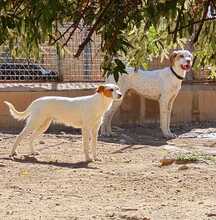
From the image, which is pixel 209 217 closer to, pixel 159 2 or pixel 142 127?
pixel 159 2

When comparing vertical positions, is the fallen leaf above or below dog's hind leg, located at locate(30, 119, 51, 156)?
below

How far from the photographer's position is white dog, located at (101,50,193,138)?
12062mm

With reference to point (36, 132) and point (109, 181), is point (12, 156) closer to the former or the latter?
point (36, 132)

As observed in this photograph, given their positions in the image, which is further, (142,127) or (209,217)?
(142,127)

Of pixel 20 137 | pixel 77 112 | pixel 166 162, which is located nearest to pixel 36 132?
pixel 20 137

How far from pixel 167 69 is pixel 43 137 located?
2.87 m

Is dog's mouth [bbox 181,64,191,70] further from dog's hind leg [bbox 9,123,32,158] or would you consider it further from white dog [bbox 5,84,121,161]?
dog's hind leg [bbox 9,123,32,158]

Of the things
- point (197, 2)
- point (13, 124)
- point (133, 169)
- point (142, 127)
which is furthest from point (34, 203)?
point (142, 127)

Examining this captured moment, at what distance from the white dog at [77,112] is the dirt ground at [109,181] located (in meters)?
0.38

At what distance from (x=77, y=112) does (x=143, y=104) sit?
4.40 meters

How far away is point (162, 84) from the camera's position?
1246 cm

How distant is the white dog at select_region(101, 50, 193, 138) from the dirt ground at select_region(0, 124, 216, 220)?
871mm

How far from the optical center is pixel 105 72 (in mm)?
3244

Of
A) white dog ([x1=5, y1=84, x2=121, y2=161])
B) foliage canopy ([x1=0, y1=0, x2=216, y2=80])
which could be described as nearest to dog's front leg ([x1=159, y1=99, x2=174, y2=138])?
white dog ([x1=5, y1=84, x2=121, y2=161])
